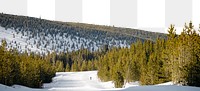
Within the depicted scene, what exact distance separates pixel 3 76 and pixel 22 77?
901 centimetres

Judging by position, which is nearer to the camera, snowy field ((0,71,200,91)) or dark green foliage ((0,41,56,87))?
snowy field ((0,71,200,91))

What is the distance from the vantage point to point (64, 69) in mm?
165625

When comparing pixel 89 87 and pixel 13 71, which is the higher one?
pixel 13 71

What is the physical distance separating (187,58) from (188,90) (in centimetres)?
1097

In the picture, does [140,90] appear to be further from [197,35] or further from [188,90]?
[197,35]

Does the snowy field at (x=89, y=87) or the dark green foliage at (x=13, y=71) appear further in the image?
the dark green foliage at (x=13, y=71)

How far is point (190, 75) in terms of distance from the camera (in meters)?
37.7

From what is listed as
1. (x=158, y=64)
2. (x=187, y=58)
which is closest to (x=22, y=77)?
(x=158, y=64)

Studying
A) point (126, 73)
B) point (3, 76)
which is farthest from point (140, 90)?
point (126, 73)

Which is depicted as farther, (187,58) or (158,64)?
(158,64)

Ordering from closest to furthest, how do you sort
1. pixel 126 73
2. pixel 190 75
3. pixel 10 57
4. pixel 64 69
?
pixel 190 75
pixel 10 57
pixel 126 73
pixel 64 69

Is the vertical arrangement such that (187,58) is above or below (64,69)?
above

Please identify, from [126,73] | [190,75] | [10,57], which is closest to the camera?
[190,75]

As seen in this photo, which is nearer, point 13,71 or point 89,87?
point 13,71
